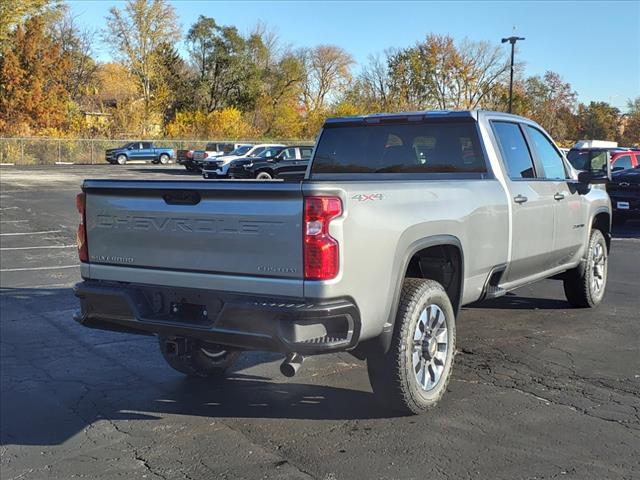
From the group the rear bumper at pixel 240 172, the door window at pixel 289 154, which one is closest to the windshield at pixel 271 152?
the door window at pixel 289 154

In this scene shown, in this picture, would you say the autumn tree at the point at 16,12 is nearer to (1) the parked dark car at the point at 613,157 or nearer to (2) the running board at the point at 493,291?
(1) the parked dark car at the point at 613,157

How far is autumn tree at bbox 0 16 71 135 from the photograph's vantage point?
164ft

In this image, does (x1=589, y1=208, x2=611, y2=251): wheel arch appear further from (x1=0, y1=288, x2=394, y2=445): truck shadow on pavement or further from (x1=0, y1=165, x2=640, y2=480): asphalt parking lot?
(x1=0, y1=288, x2=394, y2=445): truck shadow on pavement

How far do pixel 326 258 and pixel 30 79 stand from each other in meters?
53.0

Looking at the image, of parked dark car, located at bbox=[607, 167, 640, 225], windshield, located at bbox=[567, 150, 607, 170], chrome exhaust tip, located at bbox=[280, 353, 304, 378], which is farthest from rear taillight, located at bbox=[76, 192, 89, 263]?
windshield, located at bbox=[567, 150, 607, 170]

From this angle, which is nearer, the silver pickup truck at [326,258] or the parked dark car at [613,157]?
the silver pickup truck at [326,258]

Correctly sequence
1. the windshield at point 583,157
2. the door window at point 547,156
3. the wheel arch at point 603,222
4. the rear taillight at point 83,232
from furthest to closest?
1. the windshield at point 583,157
2. the wheel arch at point 603,222
3. the door window at point 547,156
4. the rear taillight at point 83,232

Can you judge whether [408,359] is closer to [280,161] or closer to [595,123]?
[280,161]

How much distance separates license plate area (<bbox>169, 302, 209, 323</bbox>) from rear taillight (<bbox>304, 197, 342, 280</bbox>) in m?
0.76

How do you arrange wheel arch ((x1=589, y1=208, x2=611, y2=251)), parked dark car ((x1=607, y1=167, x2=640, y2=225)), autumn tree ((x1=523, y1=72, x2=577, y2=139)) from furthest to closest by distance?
autumn tree ((x1=523, y1=72, x2=577, y2=139)) < parked dark car ((x1=607, y1=167, x2=640, y2=225)) < wheel arch ((x1=589, y1=208, x2=611, y2=251))

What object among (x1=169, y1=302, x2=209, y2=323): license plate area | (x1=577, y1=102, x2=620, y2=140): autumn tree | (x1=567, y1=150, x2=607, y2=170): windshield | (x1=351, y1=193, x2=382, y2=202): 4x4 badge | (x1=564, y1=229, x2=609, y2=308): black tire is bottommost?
(x1=564, y1=229, x2=609, y2=308): black tire

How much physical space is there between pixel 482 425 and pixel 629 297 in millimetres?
4719

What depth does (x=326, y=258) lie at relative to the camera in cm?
366

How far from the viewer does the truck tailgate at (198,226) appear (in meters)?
3.71
